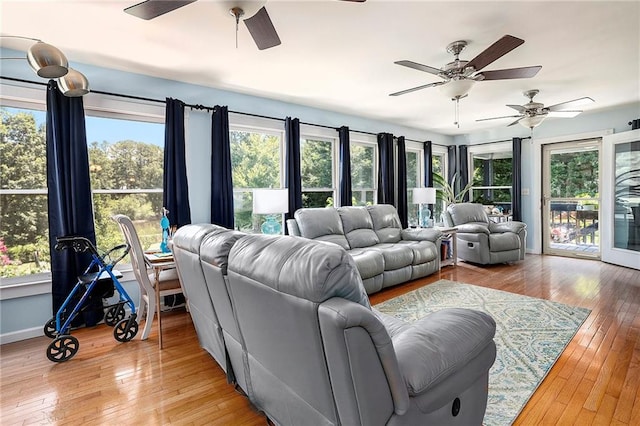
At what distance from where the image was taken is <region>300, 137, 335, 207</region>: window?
5.05m

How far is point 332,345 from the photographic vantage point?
1.02m

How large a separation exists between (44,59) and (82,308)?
80.7 inches

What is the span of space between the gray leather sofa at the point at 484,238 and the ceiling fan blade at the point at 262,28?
444cm

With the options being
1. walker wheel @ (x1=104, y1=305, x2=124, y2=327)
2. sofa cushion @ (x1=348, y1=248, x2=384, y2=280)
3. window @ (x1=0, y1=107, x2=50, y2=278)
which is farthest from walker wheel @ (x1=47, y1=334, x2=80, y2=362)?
sofa cushion @ (x1=348, y1=248, x2=384, y2=280)

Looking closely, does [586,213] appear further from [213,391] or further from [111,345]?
[111,345]

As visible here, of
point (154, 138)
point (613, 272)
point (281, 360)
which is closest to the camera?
point (281, 360)

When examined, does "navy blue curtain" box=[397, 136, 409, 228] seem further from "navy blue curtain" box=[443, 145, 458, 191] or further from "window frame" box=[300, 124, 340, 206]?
"navy blue curtain" box=[443, 145, 458, 191]

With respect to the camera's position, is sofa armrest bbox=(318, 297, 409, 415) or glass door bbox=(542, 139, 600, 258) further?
glass door bbox=(542, 139, 600, 258)

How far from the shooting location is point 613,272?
188 inches

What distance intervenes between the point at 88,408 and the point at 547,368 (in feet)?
9.74

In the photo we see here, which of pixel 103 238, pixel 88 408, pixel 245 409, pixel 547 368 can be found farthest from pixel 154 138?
pixel 547 368

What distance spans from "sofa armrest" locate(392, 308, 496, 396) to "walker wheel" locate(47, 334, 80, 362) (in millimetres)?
2653

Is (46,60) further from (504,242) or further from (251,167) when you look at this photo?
(504,242)

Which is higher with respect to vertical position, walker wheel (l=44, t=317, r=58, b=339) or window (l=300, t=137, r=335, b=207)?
window (l=300, t=137, r=335, b=207)
